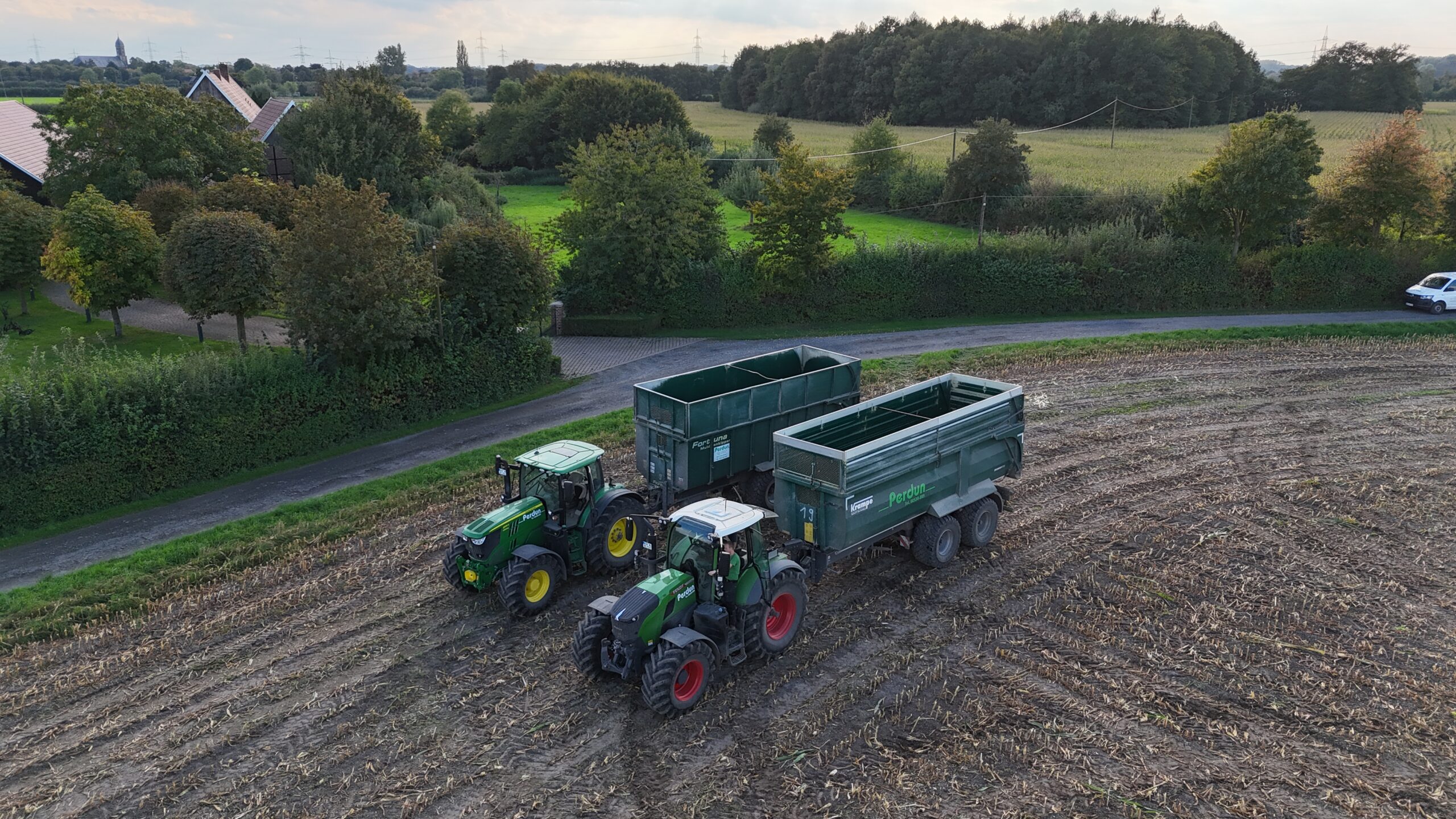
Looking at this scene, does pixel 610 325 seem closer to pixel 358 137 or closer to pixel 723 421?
pixel 723 421

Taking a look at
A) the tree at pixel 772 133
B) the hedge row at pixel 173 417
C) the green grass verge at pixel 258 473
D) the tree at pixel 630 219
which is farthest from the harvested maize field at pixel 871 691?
the tree at pixel 772 133

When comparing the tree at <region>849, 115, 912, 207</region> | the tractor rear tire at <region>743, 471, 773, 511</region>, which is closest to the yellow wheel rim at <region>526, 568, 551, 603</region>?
the tractor rear tire at <region>743, 471, 773, 511</region>

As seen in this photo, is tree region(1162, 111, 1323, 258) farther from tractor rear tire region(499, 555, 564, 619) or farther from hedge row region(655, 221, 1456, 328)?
tractor rear tire region(499, 555, 564, 619)

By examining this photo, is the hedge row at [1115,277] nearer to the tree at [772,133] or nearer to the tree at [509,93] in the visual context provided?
the tree at [772,133]

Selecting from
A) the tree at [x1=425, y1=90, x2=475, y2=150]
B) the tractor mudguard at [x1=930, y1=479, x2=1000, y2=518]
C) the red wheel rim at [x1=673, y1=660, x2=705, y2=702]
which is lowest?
the red wheel rim at [x1=673, y1=660, x2=705, y2=702]

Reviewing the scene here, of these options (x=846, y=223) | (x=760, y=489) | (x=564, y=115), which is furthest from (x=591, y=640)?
(x=564, y=115)

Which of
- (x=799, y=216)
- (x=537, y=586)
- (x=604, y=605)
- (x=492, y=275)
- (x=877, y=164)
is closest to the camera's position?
(x=604, y=605)
